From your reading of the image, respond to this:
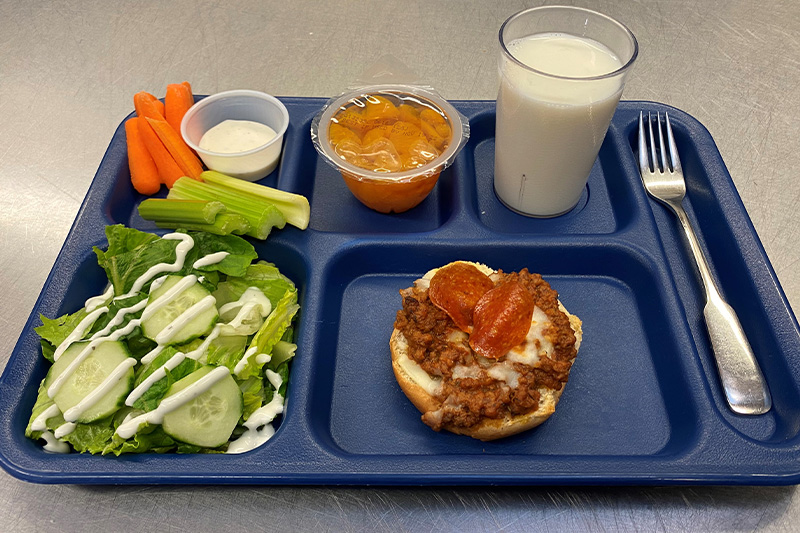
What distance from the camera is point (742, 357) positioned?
6.81ft

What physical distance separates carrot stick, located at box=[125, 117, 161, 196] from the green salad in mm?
463

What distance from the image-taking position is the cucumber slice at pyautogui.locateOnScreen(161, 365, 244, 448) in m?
1.81

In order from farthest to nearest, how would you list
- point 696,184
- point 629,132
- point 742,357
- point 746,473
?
point 629,132, point 696,184, point 742,357, point 746,473

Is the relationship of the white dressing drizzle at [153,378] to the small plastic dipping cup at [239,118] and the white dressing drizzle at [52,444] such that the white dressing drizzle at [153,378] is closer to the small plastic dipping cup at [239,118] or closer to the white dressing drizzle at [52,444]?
the white dressing drizzle at [52,444]

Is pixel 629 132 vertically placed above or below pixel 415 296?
above

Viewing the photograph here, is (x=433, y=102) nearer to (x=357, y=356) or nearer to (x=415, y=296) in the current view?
(x=415, y=296)

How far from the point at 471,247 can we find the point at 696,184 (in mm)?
1124

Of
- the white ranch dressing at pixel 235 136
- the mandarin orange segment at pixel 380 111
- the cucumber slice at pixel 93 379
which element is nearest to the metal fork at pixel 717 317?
the mandarin orange segment at pixel 380 111

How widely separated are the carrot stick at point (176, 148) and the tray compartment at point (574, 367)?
0.84 meters

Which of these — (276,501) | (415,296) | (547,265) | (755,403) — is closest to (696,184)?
(547,265)

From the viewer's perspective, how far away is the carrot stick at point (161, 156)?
2639 mm

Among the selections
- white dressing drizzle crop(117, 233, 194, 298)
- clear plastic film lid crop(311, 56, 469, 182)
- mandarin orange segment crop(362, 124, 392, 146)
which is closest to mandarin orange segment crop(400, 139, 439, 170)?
clear plastic film lid crop(311, 56, 469, 182)

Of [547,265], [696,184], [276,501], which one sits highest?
[696,184]

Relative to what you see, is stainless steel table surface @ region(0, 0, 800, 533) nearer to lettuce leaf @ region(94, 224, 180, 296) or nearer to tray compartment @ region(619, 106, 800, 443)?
tray compartment @ region(619, 106, 800, 443)
